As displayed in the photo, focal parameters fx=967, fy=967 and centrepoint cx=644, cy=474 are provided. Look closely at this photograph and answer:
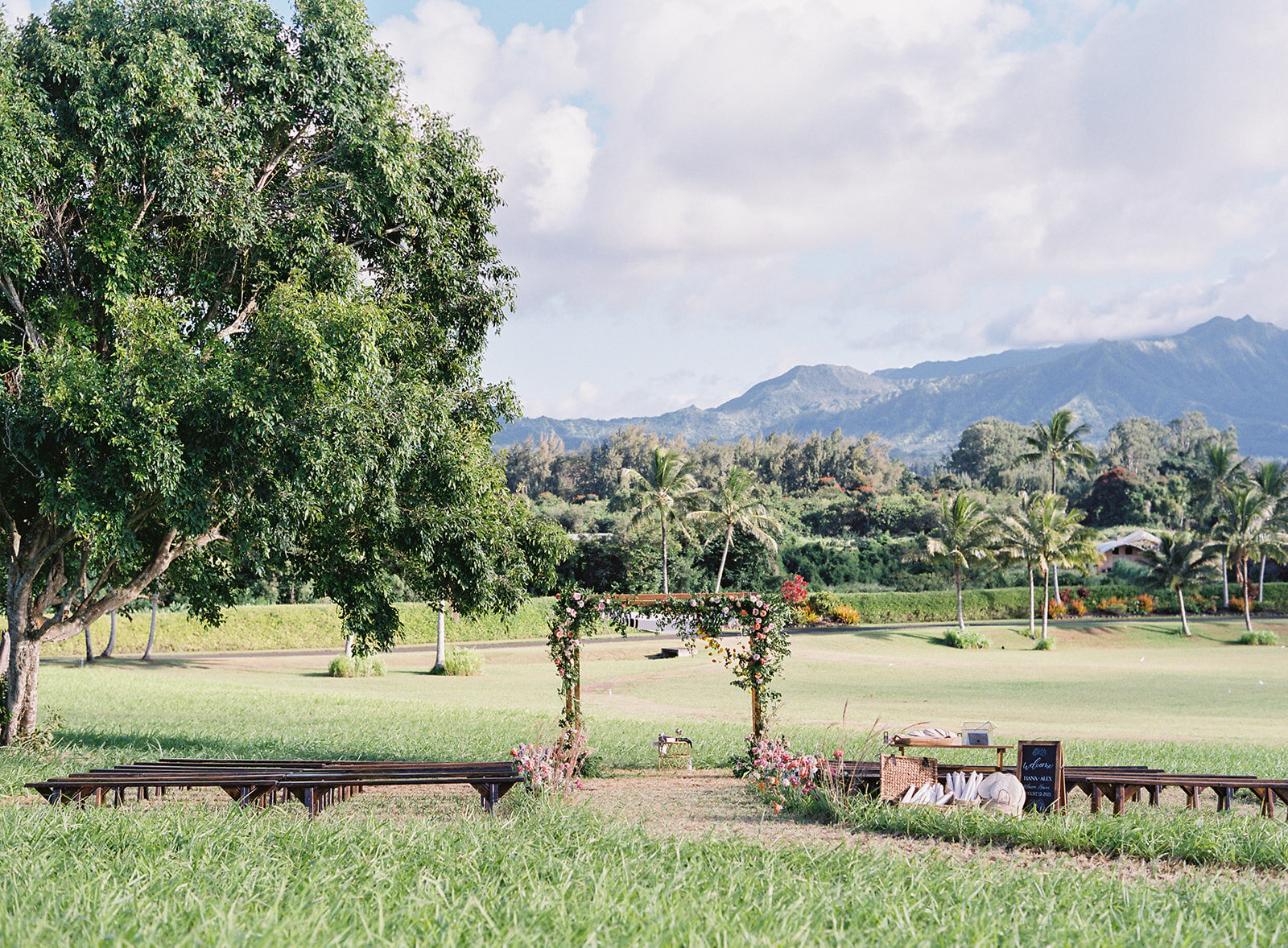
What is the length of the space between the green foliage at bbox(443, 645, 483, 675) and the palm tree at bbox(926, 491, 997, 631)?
2379cm

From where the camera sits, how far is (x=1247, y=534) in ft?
154

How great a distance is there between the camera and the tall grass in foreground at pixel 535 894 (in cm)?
358

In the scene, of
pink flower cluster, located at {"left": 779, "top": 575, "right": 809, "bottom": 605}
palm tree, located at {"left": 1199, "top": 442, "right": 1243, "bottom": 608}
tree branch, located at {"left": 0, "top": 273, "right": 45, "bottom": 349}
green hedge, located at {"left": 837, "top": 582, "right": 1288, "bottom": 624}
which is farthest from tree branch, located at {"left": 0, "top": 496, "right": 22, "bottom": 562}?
palm tree, located at {"left": 1199, "top": 442, "right": 1243, "bottom": 608}

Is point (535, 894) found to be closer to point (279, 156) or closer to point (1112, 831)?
point (1112, 831)

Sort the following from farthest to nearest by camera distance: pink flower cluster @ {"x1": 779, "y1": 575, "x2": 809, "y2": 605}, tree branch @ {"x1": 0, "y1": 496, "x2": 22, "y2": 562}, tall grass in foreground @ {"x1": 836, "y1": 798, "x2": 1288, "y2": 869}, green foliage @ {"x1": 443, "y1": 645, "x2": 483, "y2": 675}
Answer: green foliage @ {"x1": 443, "y1": 645, "x2": 483, "y2": 675}
pink flower cluster @ {"x1": 779, "y1": 575, "x2": 809, "y2": 605}
tree branch @ {"x1": 0, "y1": 496, "x2": 22, "y2": 562}
tall grass in foreground @ {"x1": 836, "y1": 798, "x2": 1288, "y2": 869}

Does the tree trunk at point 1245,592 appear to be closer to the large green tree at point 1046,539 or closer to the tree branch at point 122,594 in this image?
the large green tree at point 1046,539

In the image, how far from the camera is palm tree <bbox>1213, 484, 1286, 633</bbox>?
4694 centimetres

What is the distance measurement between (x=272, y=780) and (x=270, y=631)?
3663 centimetres

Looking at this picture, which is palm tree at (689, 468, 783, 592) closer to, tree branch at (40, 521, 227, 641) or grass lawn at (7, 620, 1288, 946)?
grass lawn at (7, 620, 1288, 946)

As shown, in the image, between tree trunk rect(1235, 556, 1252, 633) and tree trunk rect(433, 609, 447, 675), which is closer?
tree trunk rect(433, 609, 447, 675)

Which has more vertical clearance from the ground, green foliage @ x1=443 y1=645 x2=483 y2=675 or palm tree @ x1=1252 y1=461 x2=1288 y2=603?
palm tree @ x1=1252 y1=461 x2=1288 y2=603

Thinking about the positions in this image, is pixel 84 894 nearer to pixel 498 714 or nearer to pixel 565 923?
pixel 565 923

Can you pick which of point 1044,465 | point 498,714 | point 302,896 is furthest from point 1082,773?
point 1044,465

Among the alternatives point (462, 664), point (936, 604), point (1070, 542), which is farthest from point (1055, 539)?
point (462, 664)
